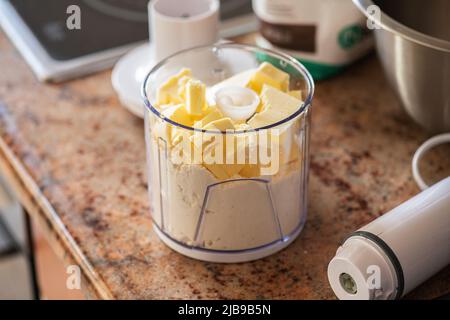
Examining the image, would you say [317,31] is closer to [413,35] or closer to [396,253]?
[413,35]

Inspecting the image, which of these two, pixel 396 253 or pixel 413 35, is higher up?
pixel 413 35

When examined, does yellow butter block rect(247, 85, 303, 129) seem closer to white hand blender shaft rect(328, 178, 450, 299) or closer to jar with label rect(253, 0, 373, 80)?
white hand blender shaft rect(328, 178, 450, 299)

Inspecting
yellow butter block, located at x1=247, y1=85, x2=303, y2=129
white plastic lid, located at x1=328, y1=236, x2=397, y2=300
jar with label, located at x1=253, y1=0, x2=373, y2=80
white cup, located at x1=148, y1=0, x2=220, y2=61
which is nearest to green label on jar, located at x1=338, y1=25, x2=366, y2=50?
jar with label, located at x1=253, y1=0, x2=373, y2=80

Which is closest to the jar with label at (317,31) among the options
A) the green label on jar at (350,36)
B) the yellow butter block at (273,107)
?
the green label on jar at (350,36)

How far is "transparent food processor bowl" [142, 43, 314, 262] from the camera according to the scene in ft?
2.29

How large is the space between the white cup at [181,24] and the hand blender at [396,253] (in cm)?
35

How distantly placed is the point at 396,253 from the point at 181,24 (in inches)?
15.5

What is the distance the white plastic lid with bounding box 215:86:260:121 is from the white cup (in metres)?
0.18

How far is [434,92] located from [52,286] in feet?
1.94

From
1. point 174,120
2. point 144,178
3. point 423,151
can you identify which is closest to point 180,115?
point 174,120

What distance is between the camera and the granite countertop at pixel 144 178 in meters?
0.75

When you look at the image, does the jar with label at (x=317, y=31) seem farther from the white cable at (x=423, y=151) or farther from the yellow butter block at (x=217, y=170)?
the yellow butter block at (x=217, y=170)

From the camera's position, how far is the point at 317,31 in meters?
0.99
